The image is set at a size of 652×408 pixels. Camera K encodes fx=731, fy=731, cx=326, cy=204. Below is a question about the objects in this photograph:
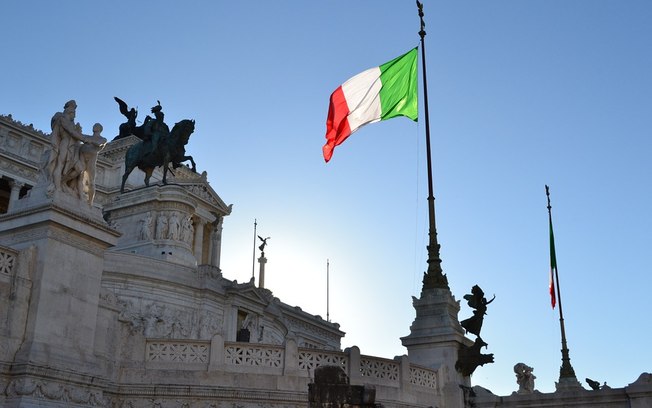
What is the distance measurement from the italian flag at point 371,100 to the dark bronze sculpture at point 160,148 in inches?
1008

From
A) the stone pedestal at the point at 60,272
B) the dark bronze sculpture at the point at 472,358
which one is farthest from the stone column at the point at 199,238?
the stone pedestal at the point at 60,272

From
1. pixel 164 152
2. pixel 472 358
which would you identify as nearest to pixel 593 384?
pixel 472 358

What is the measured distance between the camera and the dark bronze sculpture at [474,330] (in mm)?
18250

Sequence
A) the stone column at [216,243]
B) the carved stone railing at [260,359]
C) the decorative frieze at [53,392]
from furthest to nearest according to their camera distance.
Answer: the stone column at [216,243]
the carved stone railing at [260,359]
the decorative frieze at [53,392]

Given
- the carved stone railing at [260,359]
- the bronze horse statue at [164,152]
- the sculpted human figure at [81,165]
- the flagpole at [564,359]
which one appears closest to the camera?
the sculpted human figure at [81,165]

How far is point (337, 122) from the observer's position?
73.9 feet

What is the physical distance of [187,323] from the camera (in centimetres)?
3422

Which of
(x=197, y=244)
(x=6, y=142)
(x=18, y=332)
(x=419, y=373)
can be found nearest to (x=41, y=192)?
(x=18, y=332)

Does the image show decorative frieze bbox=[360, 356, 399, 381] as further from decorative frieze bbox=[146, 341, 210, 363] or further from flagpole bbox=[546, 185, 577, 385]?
flagpole bbox=[546, 185, 577, 385]

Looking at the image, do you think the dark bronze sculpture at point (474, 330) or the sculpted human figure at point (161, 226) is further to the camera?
the sculpted human figure at point (161, 226)

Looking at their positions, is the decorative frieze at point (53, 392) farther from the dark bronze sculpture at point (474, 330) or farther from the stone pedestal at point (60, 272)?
the dark bronze sculpture at point (474, 330)

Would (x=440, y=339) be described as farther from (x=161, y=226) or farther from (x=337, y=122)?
(x=161, y=226)

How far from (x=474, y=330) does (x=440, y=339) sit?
87 centimetres

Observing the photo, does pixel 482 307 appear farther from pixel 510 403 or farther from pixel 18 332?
pixel 18 332
